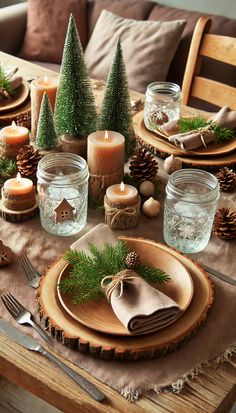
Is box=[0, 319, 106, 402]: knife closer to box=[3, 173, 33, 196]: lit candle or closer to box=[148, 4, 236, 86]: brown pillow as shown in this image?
Result: box=[3, 173, 33, 196]: lit candle

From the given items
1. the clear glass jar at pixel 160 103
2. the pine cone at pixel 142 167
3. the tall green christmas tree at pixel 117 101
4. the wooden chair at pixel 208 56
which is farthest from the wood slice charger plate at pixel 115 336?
the wooden chair at pixel 208 56

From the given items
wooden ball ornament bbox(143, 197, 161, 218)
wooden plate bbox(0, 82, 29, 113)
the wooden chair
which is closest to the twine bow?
wooden ball ornament bbox(143, 197, 161, 218)

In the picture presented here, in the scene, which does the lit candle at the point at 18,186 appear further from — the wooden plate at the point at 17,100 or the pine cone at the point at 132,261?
the wooden plate at the point at 17,100

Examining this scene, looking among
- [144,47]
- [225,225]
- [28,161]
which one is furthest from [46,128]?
[144,47]

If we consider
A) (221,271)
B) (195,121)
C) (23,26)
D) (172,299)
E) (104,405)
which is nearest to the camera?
(104,405)

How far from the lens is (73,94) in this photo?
1.22 m

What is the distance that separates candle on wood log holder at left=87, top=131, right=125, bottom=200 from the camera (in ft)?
3.76

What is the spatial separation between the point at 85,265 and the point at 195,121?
1.96 ft

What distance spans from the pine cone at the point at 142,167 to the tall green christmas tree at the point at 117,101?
0.10 metres

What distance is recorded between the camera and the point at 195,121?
1.39 m

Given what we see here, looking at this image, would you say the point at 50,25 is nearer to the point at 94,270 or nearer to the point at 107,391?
the point at 94,270

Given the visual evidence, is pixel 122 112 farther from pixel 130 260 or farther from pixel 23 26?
pixel 23 26

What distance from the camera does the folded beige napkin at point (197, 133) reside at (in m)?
1.33

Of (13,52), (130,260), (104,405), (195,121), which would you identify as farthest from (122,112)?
(13,52)
